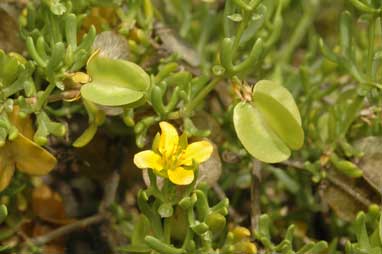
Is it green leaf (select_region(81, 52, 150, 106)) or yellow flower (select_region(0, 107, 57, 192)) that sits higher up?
green leaf (select_region(81, 52, 150, 106))

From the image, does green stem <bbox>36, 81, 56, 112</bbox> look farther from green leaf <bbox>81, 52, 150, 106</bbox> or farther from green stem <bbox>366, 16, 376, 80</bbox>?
green stem <bbox>366, 16, 376, 80</bbox>

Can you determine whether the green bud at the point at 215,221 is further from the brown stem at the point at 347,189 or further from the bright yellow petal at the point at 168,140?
the brown stem at the point at 347,189

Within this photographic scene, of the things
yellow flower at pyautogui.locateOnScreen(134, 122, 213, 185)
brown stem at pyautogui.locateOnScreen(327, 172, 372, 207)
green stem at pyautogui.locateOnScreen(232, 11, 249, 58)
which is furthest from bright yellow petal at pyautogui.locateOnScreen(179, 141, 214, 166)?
brown stem at pyautogui.locateOnScreen(327, 172, 372, 207)

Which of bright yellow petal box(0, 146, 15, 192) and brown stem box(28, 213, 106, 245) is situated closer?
bright yellow petal box(0, 146, 15, 192)

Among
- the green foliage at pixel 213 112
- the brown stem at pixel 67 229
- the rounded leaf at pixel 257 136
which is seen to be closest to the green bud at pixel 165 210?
the green foliage at pixel 213 112

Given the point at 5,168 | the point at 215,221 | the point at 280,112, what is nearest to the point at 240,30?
the point at 280,112

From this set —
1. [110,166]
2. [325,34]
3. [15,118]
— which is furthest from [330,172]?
[325,34]

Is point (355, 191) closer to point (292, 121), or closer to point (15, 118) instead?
point (292, 121)
